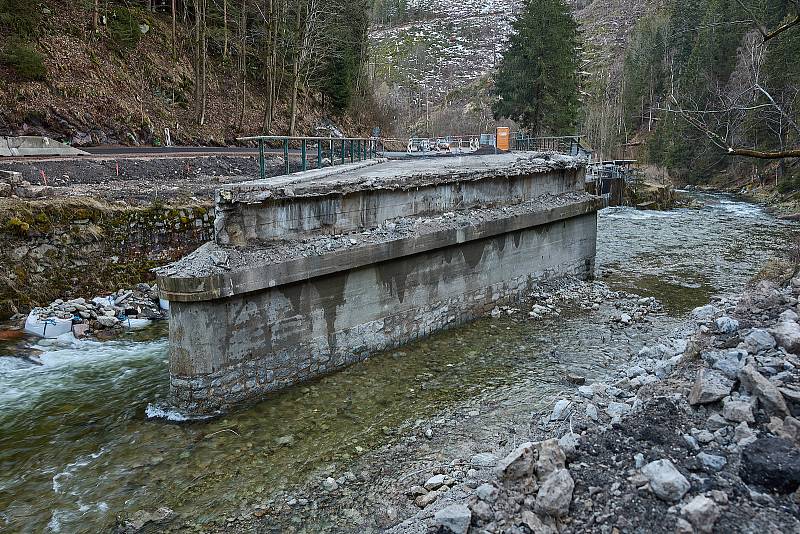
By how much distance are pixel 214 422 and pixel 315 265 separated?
9.71ft

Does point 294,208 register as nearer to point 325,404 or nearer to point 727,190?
point 325,404

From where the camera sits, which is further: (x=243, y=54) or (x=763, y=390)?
(x=243, y=54)

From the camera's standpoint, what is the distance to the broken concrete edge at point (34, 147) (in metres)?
18.8

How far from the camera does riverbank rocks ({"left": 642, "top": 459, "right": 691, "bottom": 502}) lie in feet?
13.3

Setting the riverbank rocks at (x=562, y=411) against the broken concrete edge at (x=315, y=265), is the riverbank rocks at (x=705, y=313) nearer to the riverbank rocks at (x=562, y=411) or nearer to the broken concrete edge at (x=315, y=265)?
the riverbank rocks at (x=562, y=411)

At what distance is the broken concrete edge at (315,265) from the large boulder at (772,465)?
6.83 metres

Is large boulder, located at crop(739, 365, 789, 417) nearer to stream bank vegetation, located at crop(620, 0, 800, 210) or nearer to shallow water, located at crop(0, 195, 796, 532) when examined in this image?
stream bank vegetation, located at crop(620, 0, 800, 210)

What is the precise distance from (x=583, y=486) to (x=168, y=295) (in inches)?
253

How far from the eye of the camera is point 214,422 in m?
8.57

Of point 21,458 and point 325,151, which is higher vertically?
point 325,151

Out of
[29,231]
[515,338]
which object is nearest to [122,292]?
[29,231]

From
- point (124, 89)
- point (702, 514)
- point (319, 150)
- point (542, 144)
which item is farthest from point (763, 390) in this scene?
point (542, 144)

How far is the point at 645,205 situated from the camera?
33219 millimetres

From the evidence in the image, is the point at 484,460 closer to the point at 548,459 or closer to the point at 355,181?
the point at 548,459
